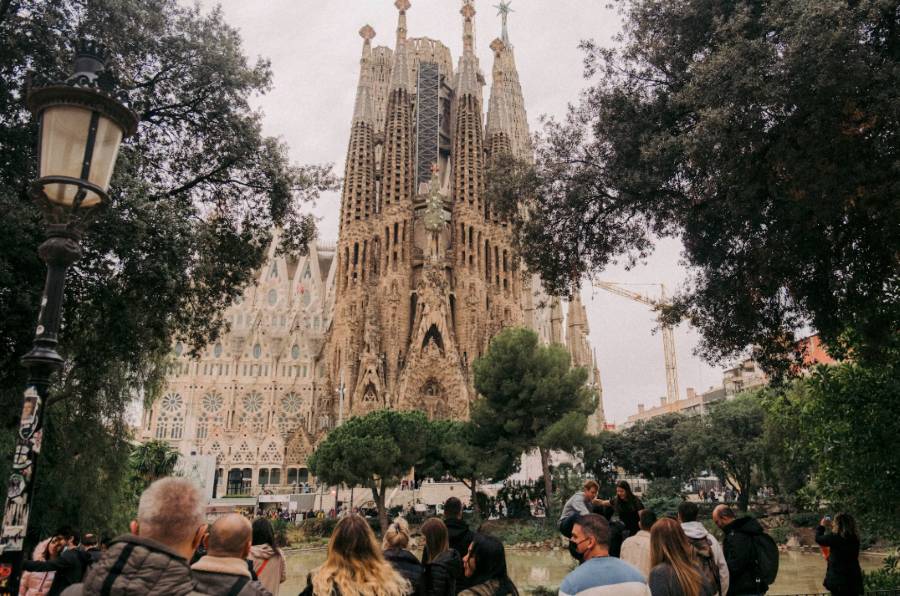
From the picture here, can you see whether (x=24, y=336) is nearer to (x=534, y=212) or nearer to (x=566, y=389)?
(x=534, y=212)

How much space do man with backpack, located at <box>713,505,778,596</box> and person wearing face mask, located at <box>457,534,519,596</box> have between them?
189 cm

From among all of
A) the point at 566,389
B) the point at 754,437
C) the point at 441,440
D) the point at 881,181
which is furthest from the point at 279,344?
the point at 881,181

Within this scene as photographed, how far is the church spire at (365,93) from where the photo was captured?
54.6 m

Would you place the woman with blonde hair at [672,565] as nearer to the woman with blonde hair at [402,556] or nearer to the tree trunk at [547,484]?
the woman with blonde hair at [402,556]

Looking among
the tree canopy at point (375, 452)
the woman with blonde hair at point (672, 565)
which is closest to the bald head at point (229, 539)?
the woman with blonde hair at point (672, 565)

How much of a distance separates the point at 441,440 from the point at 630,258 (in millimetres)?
22363

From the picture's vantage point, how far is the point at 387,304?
4819cm

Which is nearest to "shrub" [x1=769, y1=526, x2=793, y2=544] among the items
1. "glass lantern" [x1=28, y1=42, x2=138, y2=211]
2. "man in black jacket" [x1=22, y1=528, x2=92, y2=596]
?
"man in black jacket" [x1=22, y1=528, x2=92, y2=596]

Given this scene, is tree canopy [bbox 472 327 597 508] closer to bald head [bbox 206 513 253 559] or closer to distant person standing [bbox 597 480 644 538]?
distant person standing [bbox 597 480 644 538]

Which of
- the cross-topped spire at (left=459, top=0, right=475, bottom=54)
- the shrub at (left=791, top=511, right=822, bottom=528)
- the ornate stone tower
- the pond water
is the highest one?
the cross-topped spire at (left=459, top=0, right=475, bottom=54)

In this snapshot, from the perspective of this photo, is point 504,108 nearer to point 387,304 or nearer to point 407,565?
point 387,304

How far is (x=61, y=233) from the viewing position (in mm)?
4488

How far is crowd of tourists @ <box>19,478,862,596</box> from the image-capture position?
8.61 feet

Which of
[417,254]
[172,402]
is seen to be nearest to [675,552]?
[417,254]
